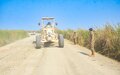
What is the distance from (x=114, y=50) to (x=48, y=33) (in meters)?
Answer: 8.96

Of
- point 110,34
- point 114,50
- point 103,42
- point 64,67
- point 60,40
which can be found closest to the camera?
point 64,67

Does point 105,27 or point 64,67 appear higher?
point 105,27

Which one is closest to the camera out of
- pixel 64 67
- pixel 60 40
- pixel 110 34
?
pixel 64 67

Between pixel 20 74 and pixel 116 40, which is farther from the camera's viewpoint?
pixel 116 40

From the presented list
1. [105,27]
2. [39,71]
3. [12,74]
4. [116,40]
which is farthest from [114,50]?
[12,74]

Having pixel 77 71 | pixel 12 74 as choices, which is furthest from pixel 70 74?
pixel 12 74

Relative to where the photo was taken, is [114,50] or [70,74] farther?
[114,50]

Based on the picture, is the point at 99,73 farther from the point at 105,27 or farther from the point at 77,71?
the point at 105,27

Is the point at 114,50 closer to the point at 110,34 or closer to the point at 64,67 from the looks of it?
the point at 110,34

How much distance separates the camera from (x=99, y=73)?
10.8 meters

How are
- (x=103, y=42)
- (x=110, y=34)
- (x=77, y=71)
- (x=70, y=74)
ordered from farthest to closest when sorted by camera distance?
(x=103, y=42) < (x=110, y=34) < (x=77, y=71) < (x=70, y=74)

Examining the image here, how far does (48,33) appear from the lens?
24344mm

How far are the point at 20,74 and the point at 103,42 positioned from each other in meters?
9.94

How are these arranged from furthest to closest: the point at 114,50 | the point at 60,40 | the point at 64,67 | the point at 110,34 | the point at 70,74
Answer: the point at 60,40 < the point at 110,34 < the point at 114,50 < the point at 64,67 < the point at 70,74
